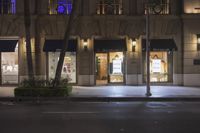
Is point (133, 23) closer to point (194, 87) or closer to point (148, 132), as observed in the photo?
point (194, 87)

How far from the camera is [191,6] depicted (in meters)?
29.0

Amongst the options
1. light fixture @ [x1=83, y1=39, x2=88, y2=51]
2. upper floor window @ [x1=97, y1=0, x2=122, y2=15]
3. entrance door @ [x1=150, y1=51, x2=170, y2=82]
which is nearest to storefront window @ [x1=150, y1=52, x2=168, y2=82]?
entrance door @ [x1=150, y1=51, x2=170, y2=82]

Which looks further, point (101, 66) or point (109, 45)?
point (101, 66)

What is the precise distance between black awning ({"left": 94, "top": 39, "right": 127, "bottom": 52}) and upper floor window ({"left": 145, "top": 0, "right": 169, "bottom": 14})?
2.79 meters

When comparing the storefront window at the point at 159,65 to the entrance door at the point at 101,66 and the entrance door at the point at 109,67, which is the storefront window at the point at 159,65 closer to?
the entrance door at the point at 109,67

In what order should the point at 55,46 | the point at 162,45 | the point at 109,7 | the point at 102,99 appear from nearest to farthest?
the point at 102,99 → the point at 55,46 → the point at 162,45 → the point at 109,7

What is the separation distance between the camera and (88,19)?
29.2 meters

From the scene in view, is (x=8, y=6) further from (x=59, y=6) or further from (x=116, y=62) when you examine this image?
(x=116, y=62)

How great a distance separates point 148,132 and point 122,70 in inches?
748

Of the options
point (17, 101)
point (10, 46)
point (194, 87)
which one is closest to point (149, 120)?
point (17, 101)

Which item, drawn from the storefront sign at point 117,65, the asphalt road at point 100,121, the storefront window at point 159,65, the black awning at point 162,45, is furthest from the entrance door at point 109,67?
the asphalt road at point 100,121

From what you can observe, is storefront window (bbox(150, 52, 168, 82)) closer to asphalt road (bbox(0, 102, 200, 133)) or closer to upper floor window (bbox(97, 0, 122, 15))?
upper floor window (bbox(97, 0, 122, 15))

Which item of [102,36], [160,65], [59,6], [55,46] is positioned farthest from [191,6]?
[55,46]

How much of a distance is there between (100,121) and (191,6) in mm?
17687
